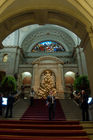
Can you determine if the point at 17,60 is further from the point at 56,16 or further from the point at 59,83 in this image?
the point at 56,16

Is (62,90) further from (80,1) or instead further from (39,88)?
(80,1)

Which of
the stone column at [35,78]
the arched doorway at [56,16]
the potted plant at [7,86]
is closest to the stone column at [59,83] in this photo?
the stone column at [35,78]

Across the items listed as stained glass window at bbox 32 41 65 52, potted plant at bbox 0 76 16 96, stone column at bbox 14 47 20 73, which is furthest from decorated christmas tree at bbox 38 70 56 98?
stained glass window at bbox 32 41 65 52

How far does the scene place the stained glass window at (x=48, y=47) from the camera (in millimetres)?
22562

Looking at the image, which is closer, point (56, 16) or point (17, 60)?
point (56, 16)

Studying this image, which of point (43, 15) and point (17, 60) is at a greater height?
point (17, 60)

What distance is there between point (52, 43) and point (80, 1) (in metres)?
18.5

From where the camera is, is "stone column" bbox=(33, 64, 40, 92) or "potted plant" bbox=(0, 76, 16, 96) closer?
"potted plant" bbox=(0, 76, 16, 96)

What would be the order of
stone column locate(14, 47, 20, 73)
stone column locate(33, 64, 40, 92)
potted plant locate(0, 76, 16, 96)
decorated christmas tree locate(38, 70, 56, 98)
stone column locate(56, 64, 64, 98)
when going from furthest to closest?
stone column locate(14, 47, 20, 73) < decorated christmas tree locate(38, 70, 56, 98) < stone column locate(33, 64, 40, 92) < stone column locate(56, 64, 64, 98) < potted plant locate(0, 76, 16, 96)

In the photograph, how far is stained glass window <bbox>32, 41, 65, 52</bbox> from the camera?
22.6 m

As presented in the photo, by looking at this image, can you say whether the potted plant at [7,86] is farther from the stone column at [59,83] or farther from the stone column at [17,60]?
the stone column at [59,83]

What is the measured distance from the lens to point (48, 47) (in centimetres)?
2281

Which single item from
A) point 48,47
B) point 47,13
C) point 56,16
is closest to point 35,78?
point 48,47

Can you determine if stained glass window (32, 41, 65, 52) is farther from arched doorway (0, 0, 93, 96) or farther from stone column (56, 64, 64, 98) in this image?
arched doorway (0, 0, 93, 96)
